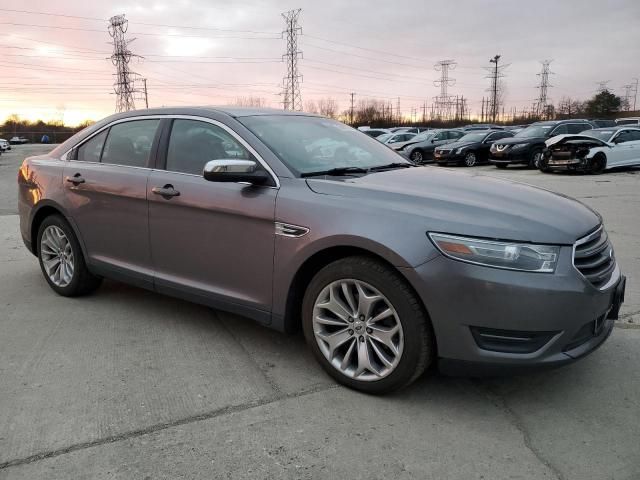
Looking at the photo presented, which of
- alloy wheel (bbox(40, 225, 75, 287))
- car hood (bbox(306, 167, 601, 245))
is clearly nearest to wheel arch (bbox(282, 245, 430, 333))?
car hood (bbox(306, 167, 601, 245))

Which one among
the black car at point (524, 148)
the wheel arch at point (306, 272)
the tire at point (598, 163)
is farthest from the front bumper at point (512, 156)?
the wheel arch at point (306, 272)

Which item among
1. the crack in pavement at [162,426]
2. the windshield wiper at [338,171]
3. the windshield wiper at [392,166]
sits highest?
the windshield wiper at [392,166]

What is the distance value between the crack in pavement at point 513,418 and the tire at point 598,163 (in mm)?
16188

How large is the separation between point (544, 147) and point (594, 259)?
1853 centimetres

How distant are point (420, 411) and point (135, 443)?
142 cm

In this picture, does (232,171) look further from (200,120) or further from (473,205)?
(473,205)

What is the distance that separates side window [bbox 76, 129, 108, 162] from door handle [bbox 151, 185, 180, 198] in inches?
38.9

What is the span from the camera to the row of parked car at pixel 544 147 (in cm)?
1711

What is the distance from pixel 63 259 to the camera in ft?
15.5

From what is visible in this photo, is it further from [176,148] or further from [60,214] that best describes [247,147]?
[60,214]

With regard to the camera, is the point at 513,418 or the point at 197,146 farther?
the point at 197,146

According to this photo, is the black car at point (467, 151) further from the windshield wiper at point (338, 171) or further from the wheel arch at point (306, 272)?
the wheel arch at point (306, 272)

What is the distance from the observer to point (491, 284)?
2.52m

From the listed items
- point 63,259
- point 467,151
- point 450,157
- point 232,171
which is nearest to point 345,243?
point 232,171
